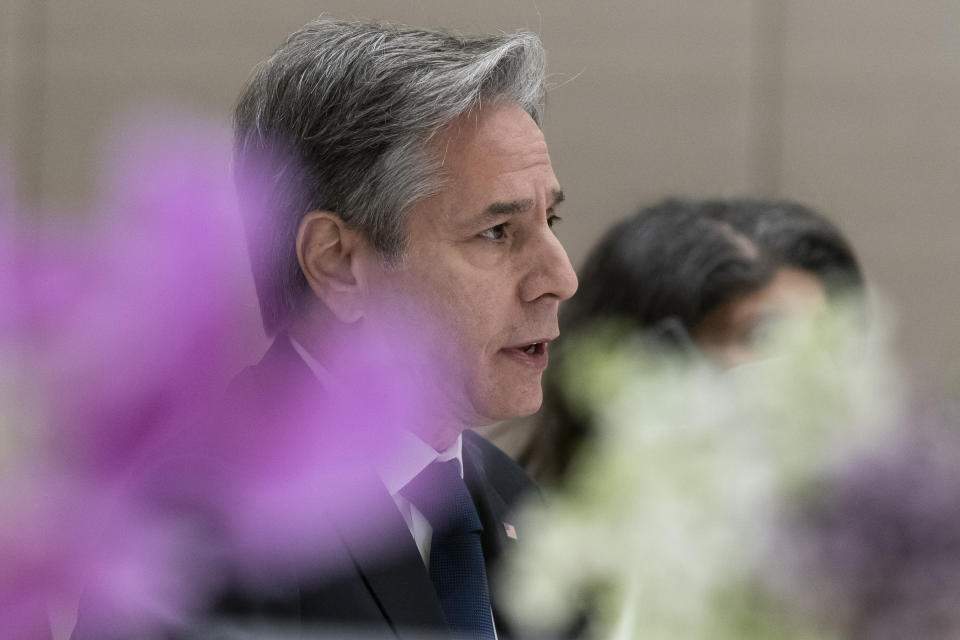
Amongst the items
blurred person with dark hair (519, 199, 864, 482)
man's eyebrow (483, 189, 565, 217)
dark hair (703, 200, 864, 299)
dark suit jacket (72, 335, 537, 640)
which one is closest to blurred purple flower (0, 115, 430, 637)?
dark suit jacket (72, 335, 537, 640)

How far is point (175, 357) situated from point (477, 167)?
18.9 inches

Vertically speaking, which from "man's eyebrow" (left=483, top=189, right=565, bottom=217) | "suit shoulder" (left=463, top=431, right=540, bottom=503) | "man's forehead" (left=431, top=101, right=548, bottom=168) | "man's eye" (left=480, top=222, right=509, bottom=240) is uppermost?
"man's forehead" (left=431, top=101, right=548, bottom=168)

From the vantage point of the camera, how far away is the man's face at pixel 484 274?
2.53 feet

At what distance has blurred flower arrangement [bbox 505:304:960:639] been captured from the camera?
0.33 meters

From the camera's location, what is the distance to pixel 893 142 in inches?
95.0

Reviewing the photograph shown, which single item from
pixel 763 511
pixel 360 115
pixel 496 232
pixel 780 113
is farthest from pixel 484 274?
pixel 780 113

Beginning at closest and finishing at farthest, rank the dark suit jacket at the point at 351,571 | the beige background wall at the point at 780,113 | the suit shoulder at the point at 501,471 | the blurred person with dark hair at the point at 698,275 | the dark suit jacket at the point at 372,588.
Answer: the dark suit jacket at the point at 351,571
the dark suit jacket at the point at 372,588
the suit shoulder at the point at 501,471
the blurred person with dark hair at the point at 698,275
the beige background wall at the point at 780,113

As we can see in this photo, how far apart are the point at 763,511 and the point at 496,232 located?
47 cm

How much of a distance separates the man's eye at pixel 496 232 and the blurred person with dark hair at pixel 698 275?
34 centimetres

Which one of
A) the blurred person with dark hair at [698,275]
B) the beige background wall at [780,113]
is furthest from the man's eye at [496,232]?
the beige background wall at [780,113]

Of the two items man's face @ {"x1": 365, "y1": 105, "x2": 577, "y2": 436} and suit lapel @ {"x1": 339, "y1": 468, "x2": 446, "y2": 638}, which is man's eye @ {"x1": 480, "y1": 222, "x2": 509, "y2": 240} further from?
suit lapel @ {"x1": 339, "y1": 468, "x2": 446, "y2": 638}

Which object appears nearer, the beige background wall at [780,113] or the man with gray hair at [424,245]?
the man with gray hair at [424,245]

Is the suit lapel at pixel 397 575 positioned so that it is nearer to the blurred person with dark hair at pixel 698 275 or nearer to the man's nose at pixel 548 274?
the man's nose at pixel 548 274

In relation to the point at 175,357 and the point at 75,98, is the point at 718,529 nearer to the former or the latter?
the point at 175,357
